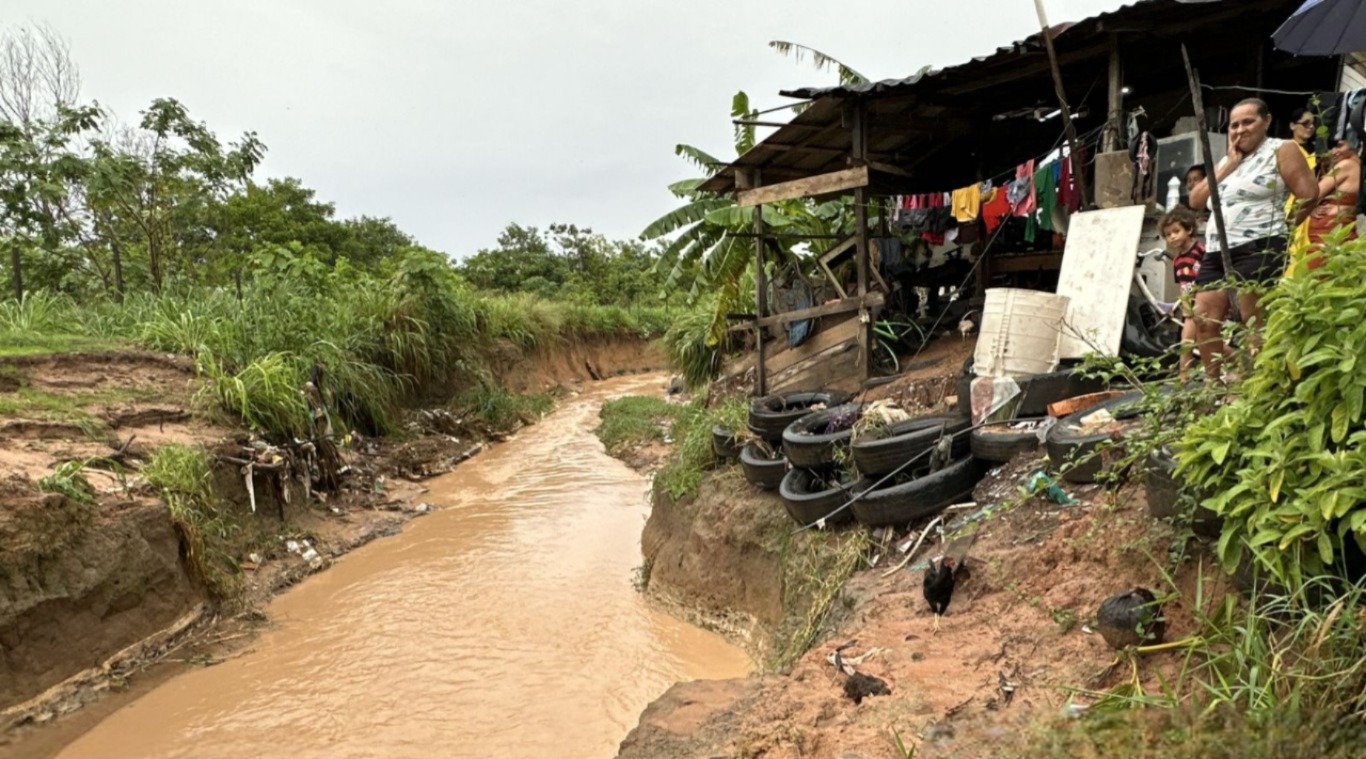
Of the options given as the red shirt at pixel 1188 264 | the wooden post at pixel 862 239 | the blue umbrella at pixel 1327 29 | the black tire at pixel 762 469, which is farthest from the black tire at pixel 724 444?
the blue umbrella at pixel 1327 29

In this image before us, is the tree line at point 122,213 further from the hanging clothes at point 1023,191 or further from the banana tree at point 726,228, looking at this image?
the hanging clothes at point 1023,191

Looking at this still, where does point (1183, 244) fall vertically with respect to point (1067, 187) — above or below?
below

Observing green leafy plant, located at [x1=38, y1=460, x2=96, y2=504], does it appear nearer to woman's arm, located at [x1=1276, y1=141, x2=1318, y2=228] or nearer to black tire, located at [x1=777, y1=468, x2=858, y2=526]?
black tire, located at [x1=777, y1=468, x2=858, y2=526]

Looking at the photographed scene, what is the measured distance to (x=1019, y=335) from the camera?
17.7 feet

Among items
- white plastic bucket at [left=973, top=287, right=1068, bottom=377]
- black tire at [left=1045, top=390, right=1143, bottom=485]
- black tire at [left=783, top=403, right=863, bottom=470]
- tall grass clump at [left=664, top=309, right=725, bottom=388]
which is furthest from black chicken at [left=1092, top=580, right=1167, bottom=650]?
tall grass clump at [left=664, top=309, right=725, bottom=388]

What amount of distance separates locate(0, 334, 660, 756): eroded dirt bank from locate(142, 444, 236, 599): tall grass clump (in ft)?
0.19

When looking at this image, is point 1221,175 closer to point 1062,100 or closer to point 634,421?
point 1062,100

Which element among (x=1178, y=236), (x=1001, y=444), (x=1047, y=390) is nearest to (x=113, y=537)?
(x=1001, y=444)

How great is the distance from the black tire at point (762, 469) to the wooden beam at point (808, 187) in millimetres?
2947

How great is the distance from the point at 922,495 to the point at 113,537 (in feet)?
19.6

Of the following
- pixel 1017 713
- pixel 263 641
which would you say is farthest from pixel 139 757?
pixel 1017 713

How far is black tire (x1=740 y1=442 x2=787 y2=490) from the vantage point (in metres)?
5.91

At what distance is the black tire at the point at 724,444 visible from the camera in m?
6.92

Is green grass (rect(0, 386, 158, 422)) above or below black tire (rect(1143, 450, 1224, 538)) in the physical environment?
above
